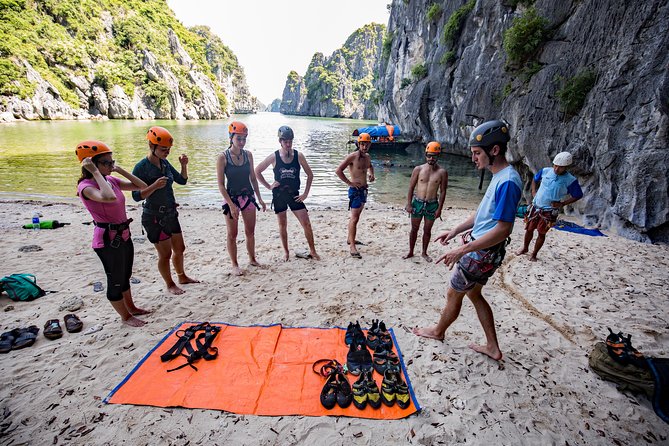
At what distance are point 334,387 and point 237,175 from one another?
3854mm

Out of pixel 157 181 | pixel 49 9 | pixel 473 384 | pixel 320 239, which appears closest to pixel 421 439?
pixel 473 384

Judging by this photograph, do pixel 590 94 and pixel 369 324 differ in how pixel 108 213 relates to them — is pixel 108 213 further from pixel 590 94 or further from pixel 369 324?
pixel 590 94

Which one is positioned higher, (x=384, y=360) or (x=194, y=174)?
(x=194, y=174)

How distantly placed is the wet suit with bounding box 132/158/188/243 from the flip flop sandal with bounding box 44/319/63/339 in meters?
1.52

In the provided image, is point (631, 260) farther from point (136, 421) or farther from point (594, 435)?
point (136, 421)

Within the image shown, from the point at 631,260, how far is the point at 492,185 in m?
6.05

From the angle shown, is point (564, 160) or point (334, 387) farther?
point (564, 160)

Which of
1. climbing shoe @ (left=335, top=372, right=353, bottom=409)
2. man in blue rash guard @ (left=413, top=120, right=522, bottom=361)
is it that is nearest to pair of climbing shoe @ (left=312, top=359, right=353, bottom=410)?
climbing shoe @ (left=335, top=372, right=353, bottom=409)

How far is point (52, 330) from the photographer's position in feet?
12.3

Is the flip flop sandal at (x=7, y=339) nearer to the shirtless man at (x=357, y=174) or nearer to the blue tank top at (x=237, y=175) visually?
the blue tank top at (x=237, y=175)

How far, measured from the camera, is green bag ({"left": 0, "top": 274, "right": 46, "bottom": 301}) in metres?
4.62

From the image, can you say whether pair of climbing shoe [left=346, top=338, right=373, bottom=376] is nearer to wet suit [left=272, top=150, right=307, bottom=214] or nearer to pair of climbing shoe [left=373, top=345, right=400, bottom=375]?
pair of climbing shoe [left=373, top=345, right=400, bottom=375]

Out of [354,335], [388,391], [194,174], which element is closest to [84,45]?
[194,174]

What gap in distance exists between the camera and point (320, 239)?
8055 mm
